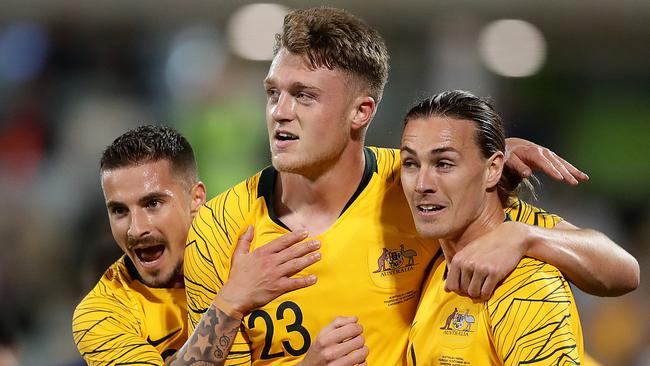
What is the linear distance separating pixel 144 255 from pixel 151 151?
1.54ft

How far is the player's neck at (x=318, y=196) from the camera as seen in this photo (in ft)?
11.6

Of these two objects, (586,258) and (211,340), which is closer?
(586,258)

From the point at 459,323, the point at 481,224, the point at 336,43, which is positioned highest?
the point at 336,43

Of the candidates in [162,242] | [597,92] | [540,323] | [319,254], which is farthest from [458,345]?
[597,92]

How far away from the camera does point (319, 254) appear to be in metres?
3.43

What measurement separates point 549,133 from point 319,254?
450 cm

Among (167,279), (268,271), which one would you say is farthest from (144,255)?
(268,271)

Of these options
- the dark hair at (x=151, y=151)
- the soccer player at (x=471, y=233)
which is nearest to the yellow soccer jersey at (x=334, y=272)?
the soccer player at (x=471, y=233)

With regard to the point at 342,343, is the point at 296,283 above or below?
above

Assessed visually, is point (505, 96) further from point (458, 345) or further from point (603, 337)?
→ point (458, 345)

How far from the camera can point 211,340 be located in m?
3.40

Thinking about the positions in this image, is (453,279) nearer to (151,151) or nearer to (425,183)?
(425,183)

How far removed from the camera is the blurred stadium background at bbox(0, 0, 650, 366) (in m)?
7.26

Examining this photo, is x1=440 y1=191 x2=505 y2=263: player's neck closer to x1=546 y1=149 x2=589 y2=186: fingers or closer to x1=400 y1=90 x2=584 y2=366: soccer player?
x1=400 y1=90 x2=584 y2=366: soccer player
